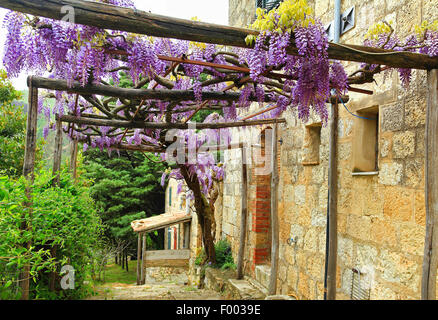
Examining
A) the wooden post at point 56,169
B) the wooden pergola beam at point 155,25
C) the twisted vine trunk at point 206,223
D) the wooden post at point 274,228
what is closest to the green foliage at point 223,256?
the twisted vine trunk at point 206,223

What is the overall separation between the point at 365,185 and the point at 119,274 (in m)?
10.2

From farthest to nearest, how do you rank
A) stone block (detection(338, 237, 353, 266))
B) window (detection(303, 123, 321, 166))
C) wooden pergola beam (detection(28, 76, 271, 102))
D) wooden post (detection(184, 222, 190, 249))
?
wooden post (detection(184, 222, 190, 249)), window (detection(303, 123, 321, 166)), stone block (detection(338, 237, 353, 266)), wooden pergola beam (detection(28, 76, 271, 102))

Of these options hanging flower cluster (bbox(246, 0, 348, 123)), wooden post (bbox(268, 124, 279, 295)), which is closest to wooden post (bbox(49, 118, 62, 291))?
hanging flower cluster (bbox(246, 0, 348, 123))

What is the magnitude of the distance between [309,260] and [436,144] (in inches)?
75.4

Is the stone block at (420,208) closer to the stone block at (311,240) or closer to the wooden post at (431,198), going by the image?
the wooden post at (431,198)

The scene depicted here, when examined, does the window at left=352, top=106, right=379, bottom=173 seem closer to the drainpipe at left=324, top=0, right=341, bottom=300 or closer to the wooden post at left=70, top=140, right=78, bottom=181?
the drainpipe at left=324, top=0, right=341, bottom=300

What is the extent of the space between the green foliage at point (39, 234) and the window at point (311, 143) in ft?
6.82

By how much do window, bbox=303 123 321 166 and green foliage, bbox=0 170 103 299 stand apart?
6.82 feet

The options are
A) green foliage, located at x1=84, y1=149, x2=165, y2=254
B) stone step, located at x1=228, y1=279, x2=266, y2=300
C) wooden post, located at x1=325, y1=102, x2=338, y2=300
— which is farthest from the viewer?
green foliage, located at x1=84, y1=149, x2=165, y2=254

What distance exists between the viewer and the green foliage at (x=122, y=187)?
428 inches

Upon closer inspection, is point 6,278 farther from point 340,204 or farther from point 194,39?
point 340,204

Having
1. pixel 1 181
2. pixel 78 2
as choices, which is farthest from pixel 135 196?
pixel 78 2

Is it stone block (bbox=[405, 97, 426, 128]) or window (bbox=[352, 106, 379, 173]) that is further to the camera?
window (bbox=[352, 106, 379, 173])

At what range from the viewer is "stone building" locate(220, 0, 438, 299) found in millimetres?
2205
